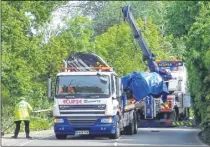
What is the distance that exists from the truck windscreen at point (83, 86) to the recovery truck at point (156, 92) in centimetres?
528

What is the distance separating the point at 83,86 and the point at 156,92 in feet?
25.1

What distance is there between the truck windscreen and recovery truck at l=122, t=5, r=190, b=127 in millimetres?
5275

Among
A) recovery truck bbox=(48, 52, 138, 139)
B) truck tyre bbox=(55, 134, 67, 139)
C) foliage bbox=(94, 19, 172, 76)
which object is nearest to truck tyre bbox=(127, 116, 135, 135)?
recovery truck bbox=(48, 52, 138, 139)

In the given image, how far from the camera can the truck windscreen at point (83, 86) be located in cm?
2433

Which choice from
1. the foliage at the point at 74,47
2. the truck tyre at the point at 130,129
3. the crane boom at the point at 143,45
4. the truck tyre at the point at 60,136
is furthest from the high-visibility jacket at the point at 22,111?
the crane boom at the point at 143,45

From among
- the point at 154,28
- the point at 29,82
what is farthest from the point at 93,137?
the point at 154,28

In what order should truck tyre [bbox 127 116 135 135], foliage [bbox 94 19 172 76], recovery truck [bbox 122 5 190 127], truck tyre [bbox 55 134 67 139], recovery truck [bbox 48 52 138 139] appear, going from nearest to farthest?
1. recovery truck [bbox 48 52 138 139]
2. truck tyre [bbox 55 134 67 139]
3. truck tyre [bbox 127 116 135 135]
4. recovery truck [bbox 122 5 190 127]
5. foliage [bbox 94 19 172 76]

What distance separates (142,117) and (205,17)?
645 centimetres

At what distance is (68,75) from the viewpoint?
2475cm

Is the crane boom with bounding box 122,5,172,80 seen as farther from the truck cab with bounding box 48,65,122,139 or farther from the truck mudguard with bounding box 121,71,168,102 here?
the truck cab with bounding box 48,65,122,139

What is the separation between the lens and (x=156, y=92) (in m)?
31.3

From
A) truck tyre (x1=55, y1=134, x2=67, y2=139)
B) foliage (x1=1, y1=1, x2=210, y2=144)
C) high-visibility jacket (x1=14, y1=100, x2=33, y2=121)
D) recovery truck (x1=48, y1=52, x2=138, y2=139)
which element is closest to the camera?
recovery truck (x1=48, y1=52, x2=138, y2=139)

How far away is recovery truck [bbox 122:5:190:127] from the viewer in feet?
98.1

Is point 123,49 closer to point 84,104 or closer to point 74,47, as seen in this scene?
point 74,47
